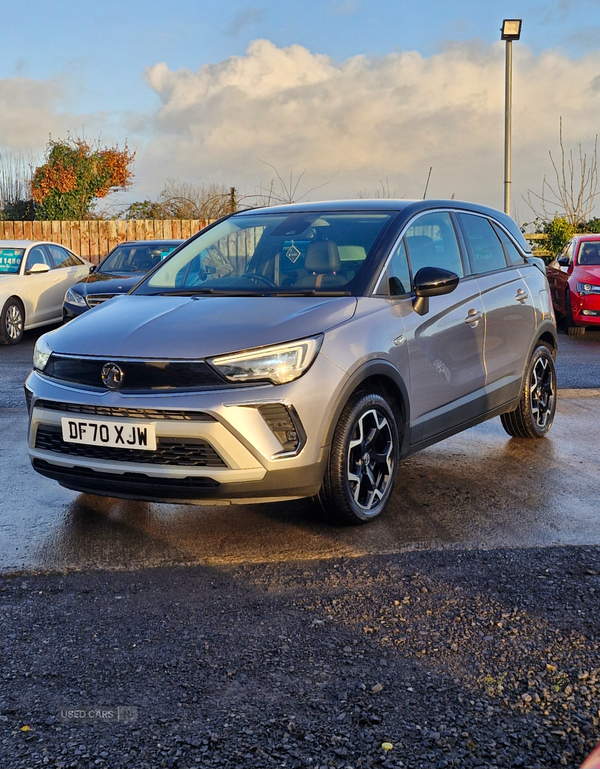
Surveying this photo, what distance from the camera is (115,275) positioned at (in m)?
13.9

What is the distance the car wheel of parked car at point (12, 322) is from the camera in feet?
43.7

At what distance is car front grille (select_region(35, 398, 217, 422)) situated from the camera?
13.3ft

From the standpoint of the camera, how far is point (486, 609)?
11.9 feet

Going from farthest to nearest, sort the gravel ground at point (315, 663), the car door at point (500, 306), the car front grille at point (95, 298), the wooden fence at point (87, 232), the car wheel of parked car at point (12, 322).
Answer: the wooden fence at point (87, 232), the car wheel of parked car at point (12, 322), the car front grille at point (95, 298), the car door at point (500, 306), the gravel ground at point (315, 663)

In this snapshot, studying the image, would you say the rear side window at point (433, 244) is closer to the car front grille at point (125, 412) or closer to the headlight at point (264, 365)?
the headlight at point (264, 365)

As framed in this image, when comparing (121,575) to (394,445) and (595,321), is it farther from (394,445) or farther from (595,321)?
(595,321)

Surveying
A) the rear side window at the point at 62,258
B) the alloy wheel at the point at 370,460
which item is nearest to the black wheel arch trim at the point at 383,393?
the alloy wheel at the point at 370,460

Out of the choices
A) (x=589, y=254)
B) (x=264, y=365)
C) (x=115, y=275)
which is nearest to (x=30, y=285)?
(x=115, y=275)

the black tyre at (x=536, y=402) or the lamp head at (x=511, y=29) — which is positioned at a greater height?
the lamp head at (x=511, y=29)

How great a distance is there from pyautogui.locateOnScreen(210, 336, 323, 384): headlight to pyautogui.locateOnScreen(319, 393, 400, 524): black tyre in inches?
16.9

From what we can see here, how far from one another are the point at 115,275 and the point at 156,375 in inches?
398

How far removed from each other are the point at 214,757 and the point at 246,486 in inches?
66.2

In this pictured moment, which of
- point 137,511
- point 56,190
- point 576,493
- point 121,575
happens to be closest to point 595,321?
point 576,493

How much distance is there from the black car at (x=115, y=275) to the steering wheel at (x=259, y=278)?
6.89 meters
